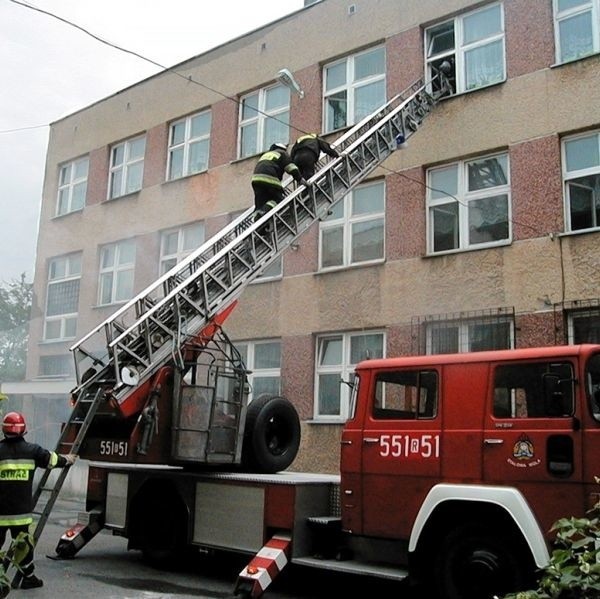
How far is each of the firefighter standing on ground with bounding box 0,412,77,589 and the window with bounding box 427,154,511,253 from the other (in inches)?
291

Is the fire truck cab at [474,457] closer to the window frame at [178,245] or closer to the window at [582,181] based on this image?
the window at [582,181]

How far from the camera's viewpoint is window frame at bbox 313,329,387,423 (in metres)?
12.7

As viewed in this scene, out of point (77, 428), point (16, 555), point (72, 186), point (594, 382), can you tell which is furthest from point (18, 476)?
point (72, 186)

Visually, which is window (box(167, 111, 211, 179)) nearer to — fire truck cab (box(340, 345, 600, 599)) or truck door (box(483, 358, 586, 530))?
fire truck cab (box(340, 345, 600, 599))

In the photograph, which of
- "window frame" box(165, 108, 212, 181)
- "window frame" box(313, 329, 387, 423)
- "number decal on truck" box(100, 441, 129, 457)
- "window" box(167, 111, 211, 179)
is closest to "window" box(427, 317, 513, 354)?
"window frame" box(313, 329, 387, 423)

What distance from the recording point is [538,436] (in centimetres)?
550

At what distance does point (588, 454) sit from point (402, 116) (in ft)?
25.4

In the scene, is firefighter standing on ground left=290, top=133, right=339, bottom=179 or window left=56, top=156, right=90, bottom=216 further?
window left=56, top=156, right=90, bottom=216

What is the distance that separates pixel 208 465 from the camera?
807 centimetres

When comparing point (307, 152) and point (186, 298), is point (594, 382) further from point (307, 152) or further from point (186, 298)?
point (307, 152)

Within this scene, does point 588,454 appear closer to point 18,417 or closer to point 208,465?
point 208,465

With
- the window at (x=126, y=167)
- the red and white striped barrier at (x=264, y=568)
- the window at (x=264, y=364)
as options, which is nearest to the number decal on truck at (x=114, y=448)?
the red and white striped barrier at (x=264, y=568)

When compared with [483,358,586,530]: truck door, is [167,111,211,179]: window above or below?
above

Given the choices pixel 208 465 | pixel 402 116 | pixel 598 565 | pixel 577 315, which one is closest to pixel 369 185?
pixel 402 116
